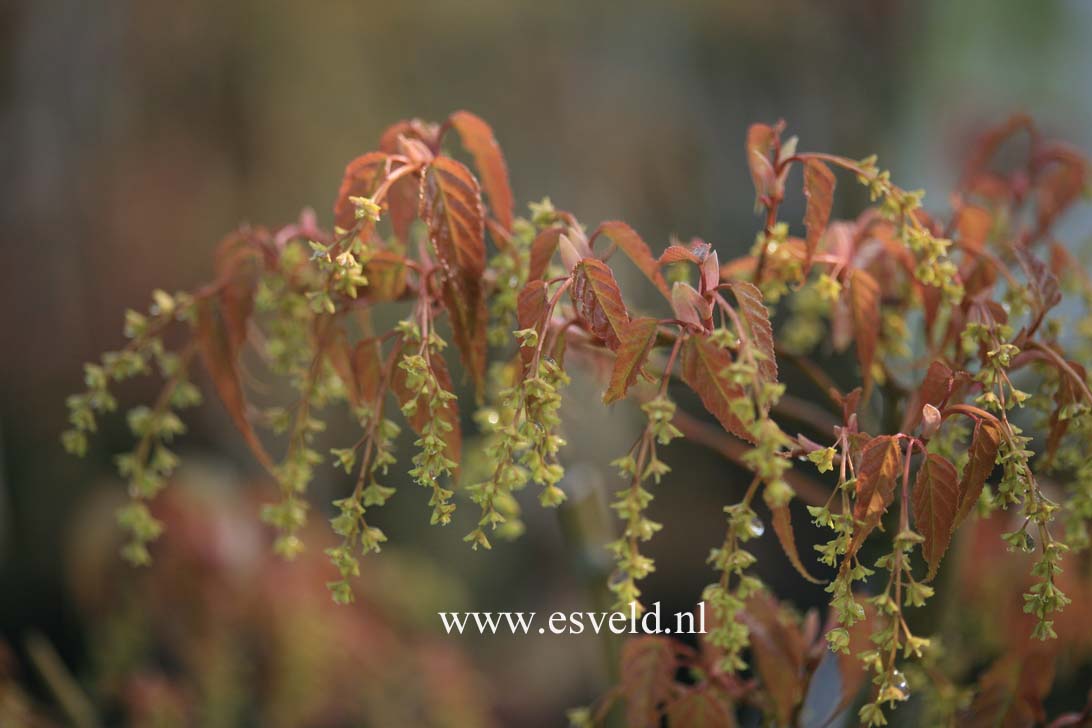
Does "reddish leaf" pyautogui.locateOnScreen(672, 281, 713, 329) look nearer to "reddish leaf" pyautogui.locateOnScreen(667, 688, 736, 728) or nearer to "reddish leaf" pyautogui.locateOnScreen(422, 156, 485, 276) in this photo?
"reddish leaf" pyautogui.locateOnScreen(422, 156, 485, 276)

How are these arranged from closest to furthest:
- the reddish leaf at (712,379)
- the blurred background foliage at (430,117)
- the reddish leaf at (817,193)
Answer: the reddish leaf at (712,379)
the reddish leaf at (817,193)
the blurred background foliage at (430,117)

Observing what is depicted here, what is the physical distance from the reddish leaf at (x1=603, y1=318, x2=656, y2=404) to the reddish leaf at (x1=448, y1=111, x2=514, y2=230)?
0.58 feet

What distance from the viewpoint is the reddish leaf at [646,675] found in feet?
1.81

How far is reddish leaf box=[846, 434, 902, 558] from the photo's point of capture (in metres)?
0.43

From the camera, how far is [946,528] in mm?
441

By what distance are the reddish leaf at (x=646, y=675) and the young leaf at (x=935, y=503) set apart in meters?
0.17

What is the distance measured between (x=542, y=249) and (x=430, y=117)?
1.97 m

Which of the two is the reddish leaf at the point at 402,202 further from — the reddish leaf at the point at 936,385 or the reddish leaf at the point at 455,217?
the reddish leaf at the point at 936,385

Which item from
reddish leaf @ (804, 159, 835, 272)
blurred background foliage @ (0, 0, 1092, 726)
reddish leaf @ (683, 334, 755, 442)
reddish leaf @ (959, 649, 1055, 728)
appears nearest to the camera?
reddish leaf @ (683, 334, 755, 442)

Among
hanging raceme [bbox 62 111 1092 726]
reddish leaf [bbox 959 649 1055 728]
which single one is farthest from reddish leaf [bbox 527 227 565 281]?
reddish leaf [bbox 959 649 1055 728]

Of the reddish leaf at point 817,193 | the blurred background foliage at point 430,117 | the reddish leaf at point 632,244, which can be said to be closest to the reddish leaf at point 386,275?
the reddish leaf at point 632,244

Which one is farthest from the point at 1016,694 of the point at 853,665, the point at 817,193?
the point at 817,193

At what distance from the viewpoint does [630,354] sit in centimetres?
43

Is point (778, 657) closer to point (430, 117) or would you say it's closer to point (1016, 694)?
point (1016, 694)
